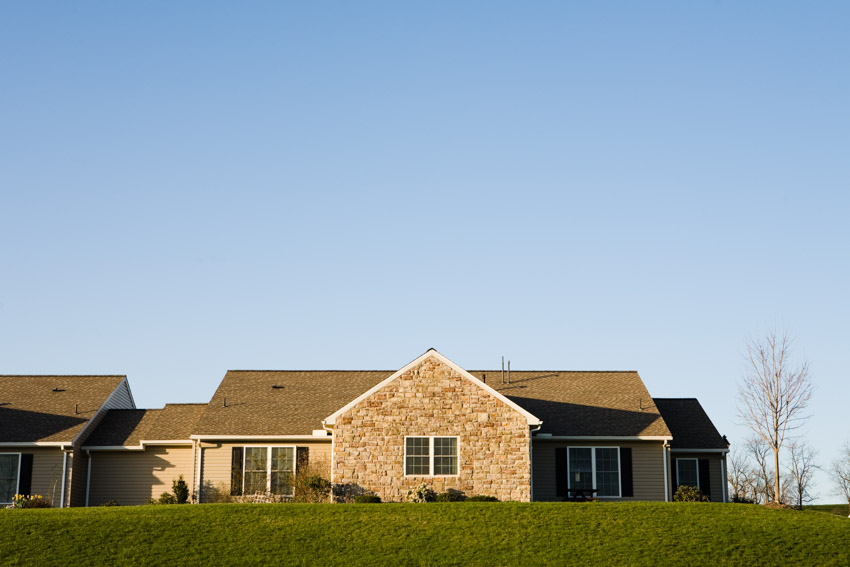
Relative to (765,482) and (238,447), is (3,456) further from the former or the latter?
(765,482)

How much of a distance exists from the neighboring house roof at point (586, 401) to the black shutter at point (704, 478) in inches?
105

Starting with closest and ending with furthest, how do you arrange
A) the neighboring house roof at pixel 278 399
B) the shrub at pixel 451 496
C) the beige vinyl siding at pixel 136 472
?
the shrub at pixel 451 496 < the neighboring house roof at pixel 278 399 < the beige vinyl siding at pixel 136 472

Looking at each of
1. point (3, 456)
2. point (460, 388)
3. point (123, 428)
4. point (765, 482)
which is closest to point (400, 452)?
point (460, 388)

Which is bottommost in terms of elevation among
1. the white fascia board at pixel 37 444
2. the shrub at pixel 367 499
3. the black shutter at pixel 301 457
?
the shrub at pixel 367 499

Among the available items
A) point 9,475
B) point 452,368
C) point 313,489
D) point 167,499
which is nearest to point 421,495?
point 313,489

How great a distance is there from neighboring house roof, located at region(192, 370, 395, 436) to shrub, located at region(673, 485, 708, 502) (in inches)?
465

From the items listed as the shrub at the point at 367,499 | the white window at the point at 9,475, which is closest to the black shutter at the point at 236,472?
the shrub at the point at 367,499

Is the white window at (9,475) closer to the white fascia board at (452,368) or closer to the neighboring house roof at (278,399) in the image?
the neighboring house roof at (278,399)

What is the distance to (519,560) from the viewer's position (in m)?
23.1

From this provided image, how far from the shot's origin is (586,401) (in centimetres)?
3528

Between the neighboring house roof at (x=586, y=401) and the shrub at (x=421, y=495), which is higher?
the neighboring house roof at (x=586, y=401)

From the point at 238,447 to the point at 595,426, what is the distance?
12.1 m

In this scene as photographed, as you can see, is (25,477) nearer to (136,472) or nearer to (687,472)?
(136,472)

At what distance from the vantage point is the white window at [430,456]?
29.9 metres
